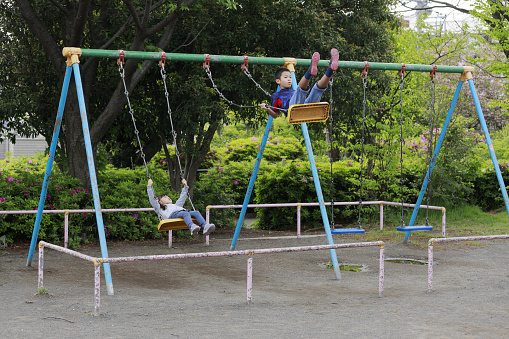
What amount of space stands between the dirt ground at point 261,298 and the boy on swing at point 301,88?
253cm

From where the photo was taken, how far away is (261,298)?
24.5ft

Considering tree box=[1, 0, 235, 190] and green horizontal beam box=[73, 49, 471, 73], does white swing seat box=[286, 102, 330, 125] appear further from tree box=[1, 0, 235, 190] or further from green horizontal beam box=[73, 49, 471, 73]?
tree box=[1, 0, 235, 190]

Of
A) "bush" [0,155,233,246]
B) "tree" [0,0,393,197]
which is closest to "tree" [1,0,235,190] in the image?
"tree" [0,0,393,197]

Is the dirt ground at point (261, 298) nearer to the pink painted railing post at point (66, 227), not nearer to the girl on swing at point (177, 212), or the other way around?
the pink painted railing post at point (66, 227)

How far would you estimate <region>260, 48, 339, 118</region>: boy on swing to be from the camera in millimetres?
7758

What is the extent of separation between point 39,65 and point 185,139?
11.1 feet

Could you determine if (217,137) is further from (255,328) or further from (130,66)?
(255,328)

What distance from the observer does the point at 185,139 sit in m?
13.3

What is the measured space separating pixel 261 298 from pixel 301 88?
111 inches

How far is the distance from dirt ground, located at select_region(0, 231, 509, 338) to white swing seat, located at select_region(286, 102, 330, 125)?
7.42 ft

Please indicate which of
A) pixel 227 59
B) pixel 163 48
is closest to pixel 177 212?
pixel 227 59

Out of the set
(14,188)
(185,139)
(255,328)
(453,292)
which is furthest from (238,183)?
(255,328)

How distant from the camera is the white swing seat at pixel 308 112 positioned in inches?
314

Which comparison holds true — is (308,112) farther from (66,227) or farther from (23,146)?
(23,146)
